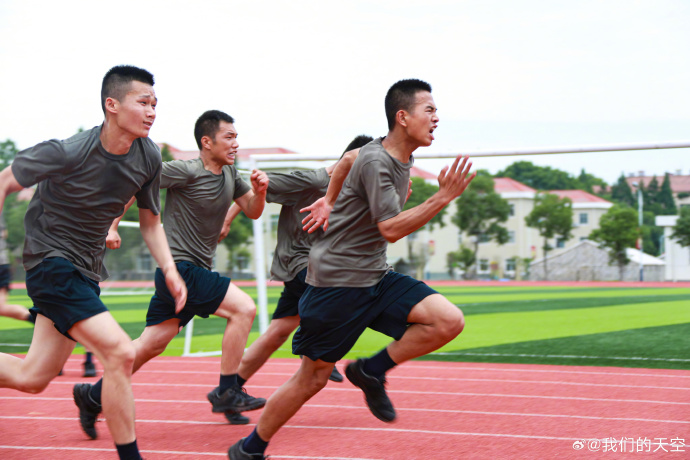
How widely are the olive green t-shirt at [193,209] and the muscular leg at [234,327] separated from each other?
35cm

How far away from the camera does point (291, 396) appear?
3.72m

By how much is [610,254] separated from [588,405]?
424 inches

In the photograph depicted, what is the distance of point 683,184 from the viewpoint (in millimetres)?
8977

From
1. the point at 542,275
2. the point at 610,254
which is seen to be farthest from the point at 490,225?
the point at 610,254

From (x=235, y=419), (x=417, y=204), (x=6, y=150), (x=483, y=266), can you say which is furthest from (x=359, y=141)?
(x=6, y=150)

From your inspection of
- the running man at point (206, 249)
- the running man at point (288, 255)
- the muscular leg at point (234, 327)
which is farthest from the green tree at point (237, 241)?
the muscular leg at point (234, 327)

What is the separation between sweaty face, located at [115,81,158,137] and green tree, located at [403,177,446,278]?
501 inches

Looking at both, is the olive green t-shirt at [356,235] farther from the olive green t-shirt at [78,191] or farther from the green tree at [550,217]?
the green tree at [550,217]

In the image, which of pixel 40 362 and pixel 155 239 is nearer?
pixel 40 362

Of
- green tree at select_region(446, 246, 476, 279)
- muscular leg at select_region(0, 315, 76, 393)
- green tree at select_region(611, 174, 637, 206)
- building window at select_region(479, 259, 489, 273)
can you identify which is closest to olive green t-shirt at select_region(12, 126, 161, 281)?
muscular leg at select_region(0, 315, 76, 393)

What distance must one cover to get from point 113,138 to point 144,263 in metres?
19.2

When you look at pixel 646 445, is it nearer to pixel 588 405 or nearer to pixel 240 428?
pixel 588 405

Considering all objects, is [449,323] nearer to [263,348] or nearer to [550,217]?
[263,348]

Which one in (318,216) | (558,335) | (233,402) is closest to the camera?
(318,216)
